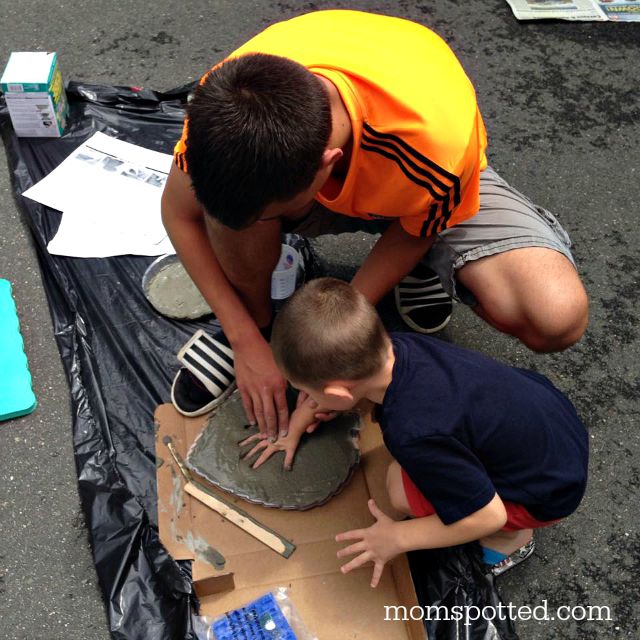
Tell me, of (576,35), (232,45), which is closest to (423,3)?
(576,35)

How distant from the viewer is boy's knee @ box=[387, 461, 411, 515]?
125 centimetres

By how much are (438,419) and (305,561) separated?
16.9 inches

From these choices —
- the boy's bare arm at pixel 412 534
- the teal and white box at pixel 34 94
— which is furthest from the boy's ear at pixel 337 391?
the teal and white box at pixel 34 94

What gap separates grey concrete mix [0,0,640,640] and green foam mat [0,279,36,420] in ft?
0.10

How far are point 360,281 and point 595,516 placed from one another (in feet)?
2.19

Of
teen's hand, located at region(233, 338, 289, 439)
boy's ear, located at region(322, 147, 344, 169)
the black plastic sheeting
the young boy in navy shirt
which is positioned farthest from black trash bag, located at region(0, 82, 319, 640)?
boy's ear, located at region(322, 147, 344, 169)

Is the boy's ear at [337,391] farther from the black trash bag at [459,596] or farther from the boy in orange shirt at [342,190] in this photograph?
the black trash bag at [459,596]

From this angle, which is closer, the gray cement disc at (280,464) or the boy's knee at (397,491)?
the boy's knee at (397,491)

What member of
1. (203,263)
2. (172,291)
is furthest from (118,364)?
(203,263)

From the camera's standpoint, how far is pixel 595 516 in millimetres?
1432

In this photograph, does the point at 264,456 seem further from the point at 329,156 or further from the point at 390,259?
the point at 329,156

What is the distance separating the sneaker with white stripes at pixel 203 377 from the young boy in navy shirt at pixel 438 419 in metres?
0.38

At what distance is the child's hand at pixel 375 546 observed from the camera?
117 cm

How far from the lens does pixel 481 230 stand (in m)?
1.40
